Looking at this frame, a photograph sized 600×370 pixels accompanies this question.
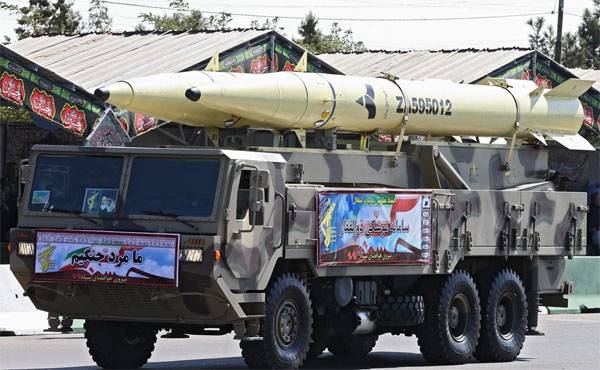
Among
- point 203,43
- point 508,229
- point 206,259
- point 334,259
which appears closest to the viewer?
point 206,259

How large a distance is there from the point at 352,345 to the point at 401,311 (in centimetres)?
176

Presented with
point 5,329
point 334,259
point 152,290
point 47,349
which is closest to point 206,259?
point 152,290

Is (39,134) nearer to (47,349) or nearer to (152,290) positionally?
(47,349)

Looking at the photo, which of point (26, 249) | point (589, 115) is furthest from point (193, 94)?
point (589, 115)

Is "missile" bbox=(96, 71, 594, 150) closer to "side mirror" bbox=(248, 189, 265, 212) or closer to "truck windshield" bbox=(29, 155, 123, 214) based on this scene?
"truck windshield" bbox=(29, 155, 123, 214)

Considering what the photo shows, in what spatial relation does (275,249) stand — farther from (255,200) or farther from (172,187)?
(172,187)

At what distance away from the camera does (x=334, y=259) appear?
55.2 ft

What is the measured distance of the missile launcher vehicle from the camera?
611 inches

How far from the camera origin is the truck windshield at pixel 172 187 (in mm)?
15539

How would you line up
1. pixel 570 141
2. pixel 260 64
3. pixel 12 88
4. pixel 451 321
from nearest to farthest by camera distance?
pixel 451 321 → pixel 570 141 → pixel 12 88 → pixel 260 64

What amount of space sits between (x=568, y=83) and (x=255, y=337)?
23.9ft

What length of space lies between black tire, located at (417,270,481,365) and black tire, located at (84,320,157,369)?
11.2ft

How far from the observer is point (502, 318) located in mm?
19547

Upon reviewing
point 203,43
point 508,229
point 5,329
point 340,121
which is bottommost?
point 5,329
